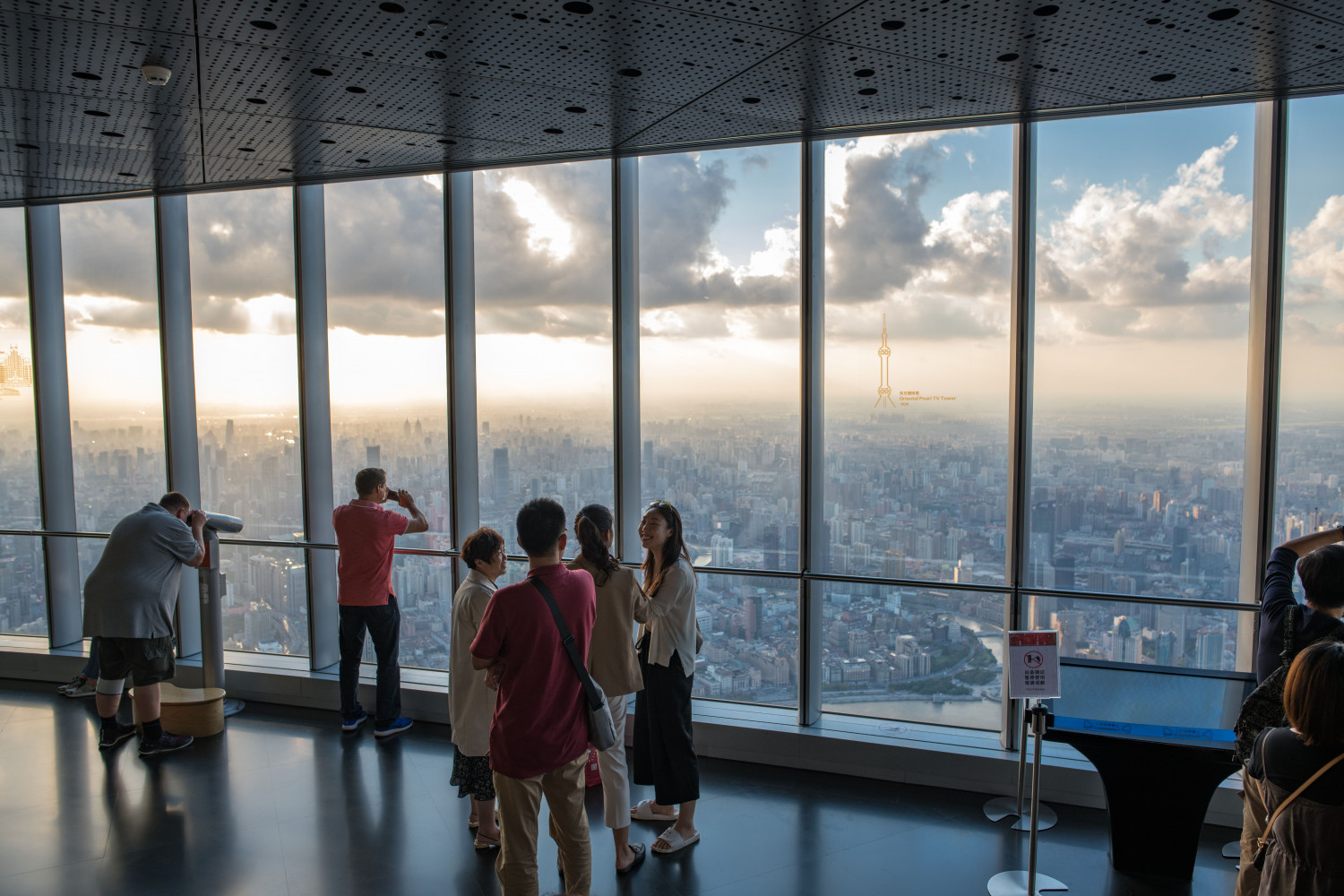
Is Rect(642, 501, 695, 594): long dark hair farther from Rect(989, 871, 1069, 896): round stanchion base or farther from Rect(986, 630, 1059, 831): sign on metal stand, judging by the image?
Rect(989, 871, 1069, 896): round stanchion base

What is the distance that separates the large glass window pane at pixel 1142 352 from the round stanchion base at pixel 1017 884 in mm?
1574

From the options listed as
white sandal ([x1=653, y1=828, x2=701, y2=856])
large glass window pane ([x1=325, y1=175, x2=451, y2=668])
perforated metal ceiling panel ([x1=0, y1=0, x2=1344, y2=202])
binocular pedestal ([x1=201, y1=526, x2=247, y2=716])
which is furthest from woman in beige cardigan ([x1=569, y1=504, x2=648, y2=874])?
binocular pedestal ([x1=201, y1=526, x2=247, y2=716])

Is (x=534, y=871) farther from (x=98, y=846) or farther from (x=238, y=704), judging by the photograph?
(x=238, y=704)

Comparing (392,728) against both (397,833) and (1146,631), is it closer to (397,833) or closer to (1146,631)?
(397,833)

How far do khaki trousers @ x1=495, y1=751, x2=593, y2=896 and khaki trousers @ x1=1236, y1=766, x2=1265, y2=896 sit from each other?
240 centimetres

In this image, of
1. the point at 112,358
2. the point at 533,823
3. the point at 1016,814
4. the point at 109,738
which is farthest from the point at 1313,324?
the point at 112,358

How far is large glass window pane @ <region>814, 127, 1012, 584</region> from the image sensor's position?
4.63 metres

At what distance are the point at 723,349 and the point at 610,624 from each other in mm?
2290

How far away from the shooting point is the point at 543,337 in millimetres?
5609

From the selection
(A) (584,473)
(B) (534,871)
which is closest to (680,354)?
(A) (584,473)

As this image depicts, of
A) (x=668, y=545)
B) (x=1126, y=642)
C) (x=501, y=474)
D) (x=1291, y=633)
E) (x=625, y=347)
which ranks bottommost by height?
(x=1126, y=642)

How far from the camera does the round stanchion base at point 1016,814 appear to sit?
407 centimetres

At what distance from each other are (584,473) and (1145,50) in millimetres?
3854

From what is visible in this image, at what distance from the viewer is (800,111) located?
4.43 metres
